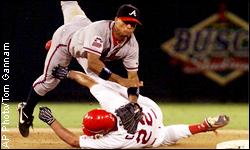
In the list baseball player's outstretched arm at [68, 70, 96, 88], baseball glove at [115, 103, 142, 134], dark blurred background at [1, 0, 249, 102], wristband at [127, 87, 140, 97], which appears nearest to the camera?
baseball glove at [115, 103, 142, 134]

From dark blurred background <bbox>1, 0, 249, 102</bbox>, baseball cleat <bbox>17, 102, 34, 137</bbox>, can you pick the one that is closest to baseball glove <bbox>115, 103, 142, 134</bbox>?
baseball cleat <bbox>17, 102, 34, 137</bbox>

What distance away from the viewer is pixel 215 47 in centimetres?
938

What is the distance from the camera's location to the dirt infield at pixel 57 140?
5.35 meters

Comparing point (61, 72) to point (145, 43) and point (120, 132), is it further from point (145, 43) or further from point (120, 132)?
point (145, 43)

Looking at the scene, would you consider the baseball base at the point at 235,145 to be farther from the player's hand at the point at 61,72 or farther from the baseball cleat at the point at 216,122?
the player's hand at the point at 61,72

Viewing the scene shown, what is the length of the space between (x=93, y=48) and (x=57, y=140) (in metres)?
1.12

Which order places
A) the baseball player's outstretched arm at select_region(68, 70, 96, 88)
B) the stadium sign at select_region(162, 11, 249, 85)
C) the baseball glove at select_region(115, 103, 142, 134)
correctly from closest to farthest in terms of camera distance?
the baseball glove at select_region(115, 103, 142, 134), the baseball player's outstretched arm at select_region(68, 70, 96, 88), the stadium sign at select_region(162, 11, 249, 85)

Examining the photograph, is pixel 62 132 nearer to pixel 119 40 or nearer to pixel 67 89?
pixel 119 40

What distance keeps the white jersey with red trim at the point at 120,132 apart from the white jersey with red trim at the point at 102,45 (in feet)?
1.70

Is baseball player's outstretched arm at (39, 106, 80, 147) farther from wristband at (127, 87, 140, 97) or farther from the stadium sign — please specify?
the stadium sign

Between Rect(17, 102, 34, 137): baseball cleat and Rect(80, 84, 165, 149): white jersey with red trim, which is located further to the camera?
Rect(17, 102, 34, 137): baseball cleat

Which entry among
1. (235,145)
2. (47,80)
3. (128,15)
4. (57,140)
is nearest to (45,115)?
(47,80)

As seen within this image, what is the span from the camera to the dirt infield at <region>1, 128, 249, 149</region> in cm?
535

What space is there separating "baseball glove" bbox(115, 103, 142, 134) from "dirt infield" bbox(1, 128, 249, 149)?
444mm
